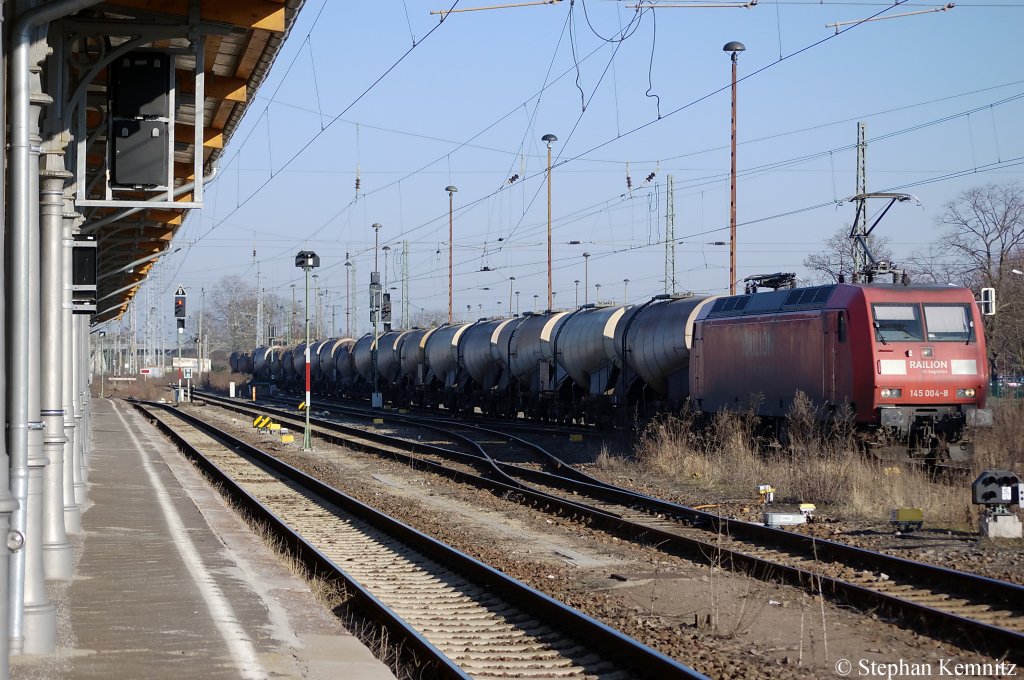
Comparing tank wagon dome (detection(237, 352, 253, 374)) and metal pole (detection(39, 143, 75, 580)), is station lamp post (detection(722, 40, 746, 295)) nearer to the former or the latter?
metal pole (detection(39, 143, 75, 580))

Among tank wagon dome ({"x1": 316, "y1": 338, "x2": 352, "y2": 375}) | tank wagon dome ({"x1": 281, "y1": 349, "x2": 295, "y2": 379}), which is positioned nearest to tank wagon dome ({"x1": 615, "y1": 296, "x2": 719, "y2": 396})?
tank wagon dome ({"x1": 316, "y1": 338, "x2": 352, "y2": 375})

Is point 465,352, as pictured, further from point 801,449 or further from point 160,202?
point 160,202

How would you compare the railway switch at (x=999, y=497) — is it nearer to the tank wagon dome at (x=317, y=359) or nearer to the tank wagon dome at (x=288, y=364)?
the tank wagon dome at (x=317, y=359)

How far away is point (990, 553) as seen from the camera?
11.7 meters

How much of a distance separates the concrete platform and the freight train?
996 cm

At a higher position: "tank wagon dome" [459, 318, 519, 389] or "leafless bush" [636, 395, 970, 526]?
"tank wagon dome" [459, 318, 519, 389]

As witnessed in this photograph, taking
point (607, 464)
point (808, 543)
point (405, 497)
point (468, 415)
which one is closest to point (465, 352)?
point (468, 415)

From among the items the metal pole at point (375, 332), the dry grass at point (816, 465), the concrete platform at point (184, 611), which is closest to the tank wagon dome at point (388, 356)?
the metal pole at point (375, 332)

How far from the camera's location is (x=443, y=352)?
46.2 m

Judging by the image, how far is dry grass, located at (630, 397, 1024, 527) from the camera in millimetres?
15414

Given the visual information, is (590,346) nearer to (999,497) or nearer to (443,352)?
(443,352)

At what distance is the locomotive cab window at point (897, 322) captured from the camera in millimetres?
18641

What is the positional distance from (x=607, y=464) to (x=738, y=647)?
14.0 m

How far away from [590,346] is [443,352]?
15.0 metres
